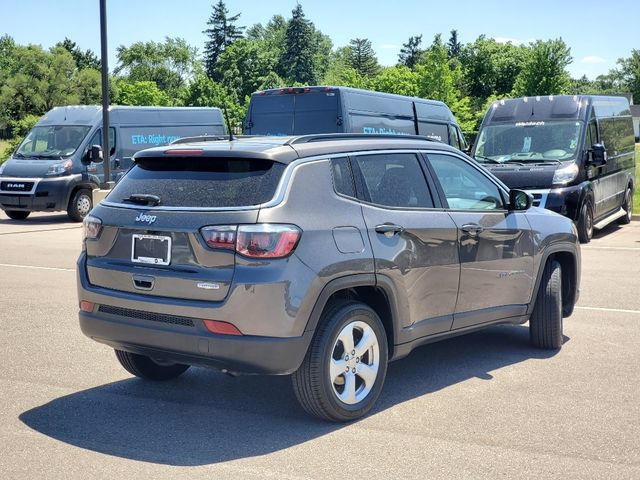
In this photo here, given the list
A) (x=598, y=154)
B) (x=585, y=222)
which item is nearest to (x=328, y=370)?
(x=585, y=222)

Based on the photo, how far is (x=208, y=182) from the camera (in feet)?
17.3

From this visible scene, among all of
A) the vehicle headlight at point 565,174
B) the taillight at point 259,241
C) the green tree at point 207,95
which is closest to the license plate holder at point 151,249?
the taillight at point 259,241

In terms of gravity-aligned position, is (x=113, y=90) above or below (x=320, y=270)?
above

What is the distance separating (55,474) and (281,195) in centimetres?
187

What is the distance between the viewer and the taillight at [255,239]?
4930 millimetres

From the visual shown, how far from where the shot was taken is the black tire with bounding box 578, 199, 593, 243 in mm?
15836

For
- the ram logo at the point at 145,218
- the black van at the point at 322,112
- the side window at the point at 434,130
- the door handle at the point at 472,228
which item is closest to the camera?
the ram logo at the point at 145,218

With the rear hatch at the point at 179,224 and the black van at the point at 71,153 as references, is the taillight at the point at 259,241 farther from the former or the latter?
the black van at the point at 71,153

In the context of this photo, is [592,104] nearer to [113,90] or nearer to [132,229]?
[132,229]

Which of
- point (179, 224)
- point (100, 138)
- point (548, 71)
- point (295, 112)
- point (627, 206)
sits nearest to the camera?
point (179, 224)

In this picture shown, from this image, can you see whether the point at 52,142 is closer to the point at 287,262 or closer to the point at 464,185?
the point at 464,185

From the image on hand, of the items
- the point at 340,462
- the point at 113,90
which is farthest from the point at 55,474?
the point at 113,90

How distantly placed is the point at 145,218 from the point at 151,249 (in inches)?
7.5

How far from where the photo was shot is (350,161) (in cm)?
567
